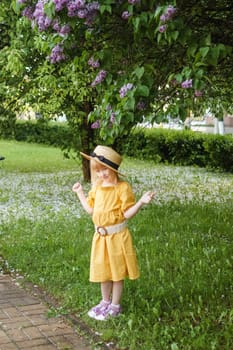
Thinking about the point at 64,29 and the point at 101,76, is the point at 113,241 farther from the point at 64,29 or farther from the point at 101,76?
the point at 64,29

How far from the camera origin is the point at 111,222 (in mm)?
4586

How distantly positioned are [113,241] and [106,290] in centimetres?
51

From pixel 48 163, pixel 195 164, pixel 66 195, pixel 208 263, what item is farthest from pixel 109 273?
pixel 48 163

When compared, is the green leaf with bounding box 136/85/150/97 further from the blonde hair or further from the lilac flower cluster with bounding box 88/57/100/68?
the blonde hair

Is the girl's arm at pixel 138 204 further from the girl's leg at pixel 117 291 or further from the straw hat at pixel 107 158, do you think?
the girl's leg at pixel 117 291

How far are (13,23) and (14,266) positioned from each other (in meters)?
5.41

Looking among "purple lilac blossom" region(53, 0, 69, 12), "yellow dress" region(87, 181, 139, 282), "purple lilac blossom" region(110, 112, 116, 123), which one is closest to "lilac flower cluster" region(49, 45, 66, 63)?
→ "purple lilac blossom" region(53, 0, 69, 12)

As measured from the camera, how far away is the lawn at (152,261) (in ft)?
14.6

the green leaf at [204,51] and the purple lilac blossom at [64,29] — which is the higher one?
the purple lilac blossom at [64,29]

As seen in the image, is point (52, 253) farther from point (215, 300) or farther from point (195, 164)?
point (195, 164)

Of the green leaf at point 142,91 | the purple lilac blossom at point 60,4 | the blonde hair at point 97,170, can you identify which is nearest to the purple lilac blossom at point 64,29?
the purple lilac blossom at point 60,4

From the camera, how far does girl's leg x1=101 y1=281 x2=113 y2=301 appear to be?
477cm

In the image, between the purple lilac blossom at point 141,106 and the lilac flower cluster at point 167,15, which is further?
the purple lilac blossom at point 141,106

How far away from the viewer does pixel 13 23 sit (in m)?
10.2
